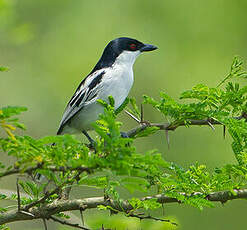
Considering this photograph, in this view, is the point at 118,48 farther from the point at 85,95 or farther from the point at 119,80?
the point at 85,95

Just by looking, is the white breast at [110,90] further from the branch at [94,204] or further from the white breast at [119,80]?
the branch at [94,204]

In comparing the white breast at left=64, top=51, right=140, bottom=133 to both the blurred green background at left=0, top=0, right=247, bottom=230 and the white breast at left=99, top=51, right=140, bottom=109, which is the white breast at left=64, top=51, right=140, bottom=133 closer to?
the white breast at left=99, top=51, right=140, bottom=109

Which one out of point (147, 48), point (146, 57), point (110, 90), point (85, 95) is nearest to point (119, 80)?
point (110, 90)

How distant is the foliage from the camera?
1807mm

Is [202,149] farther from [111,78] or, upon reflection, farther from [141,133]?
[141,133]

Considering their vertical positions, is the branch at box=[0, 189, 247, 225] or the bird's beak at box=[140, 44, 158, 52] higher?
the bird's beak at box=[140, 44, 158, 52]

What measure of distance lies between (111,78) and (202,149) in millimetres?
Result: 3900

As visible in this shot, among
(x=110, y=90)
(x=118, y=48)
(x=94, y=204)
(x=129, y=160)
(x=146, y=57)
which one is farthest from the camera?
(x=146, y=57)

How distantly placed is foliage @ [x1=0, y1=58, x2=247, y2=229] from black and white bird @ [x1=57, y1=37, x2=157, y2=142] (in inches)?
58.8

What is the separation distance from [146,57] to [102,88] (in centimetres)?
626

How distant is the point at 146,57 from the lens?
11.0 meters

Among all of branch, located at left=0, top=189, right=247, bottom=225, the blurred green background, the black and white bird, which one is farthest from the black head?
the blurred green background

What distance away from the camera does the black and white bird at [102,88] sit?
4.83 m

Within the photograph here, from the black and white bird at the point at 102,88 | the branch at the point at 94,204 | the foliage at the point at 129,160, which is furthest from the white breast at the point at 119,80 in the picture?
the branch at the point at 94,204
